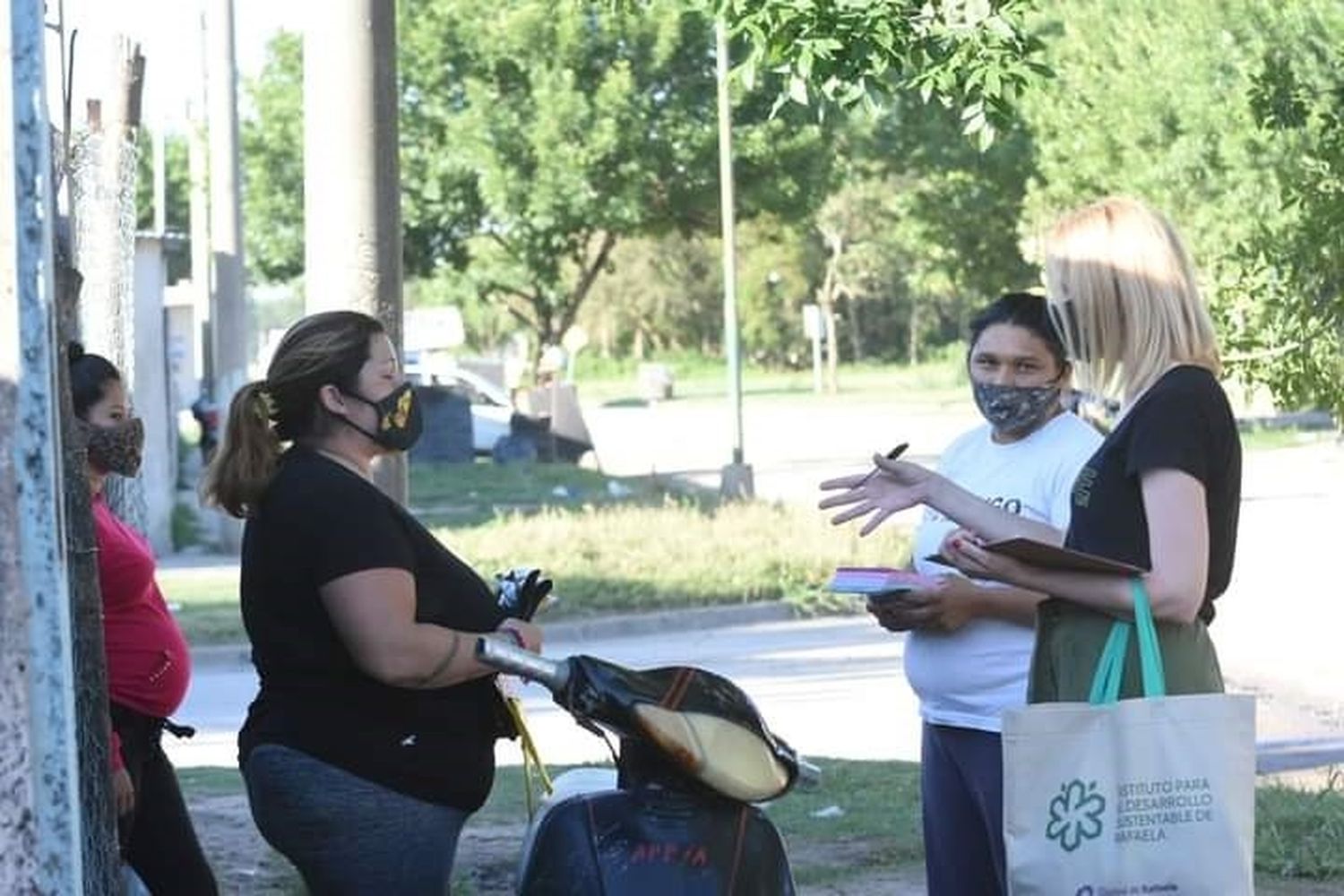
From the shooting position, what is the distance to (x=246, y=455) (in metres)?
4.34

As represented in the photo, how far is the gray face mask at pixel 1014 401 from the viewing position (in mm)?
4875

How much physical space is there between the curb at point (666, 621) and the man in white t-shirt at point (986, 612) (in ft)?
39.8

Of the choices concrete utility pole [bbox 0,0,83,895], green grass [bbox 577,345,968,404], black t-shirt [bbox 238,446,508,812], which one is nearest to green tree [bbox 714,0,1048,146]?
black t-shirt [bbox 238,446,508,812]

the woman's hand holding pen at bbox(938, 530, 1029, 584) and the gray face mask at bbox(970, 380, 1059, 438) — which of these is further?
the gray face mask at bbox(970, 380, 1059, 438)

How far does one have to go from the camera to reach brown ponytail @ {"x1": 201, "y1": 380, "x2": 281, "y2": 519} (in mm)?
4320

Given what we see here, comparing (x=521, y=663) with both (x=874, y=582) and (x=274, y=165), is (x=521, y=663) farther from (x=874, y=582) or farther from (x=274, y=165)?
(x=274, y=165)

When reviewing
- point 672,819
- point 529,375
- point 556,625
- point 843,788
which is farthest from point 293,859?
point 529,375

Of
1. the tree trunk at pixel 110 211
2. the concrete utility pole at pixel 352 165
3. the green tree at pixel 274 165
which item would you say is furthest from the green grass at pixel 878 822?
A: the green tree at pixel 274 165

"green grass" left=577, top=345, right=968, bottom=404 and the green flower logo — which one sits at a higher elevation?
the green flower logo

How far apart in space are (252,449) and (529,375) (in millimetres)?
45329

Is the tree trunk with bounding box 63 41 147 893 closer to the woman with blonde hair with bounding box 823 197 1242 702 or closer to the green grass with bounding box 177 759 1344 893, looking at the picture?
the woman with blonde hair with bounding box 823 197 1242 702

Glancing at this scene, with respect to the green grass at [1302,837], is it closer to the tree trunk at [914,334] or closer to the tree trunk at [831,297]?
the tree trunk at [831,297]

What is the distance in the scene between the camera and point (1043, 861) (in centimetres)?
394

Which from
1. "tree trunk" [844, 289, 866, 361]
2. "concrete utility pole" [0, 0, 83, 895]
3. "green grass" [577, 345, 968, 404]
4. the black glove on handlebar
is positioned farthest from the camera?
"tree trunk" [844, 289, 866, 361]
